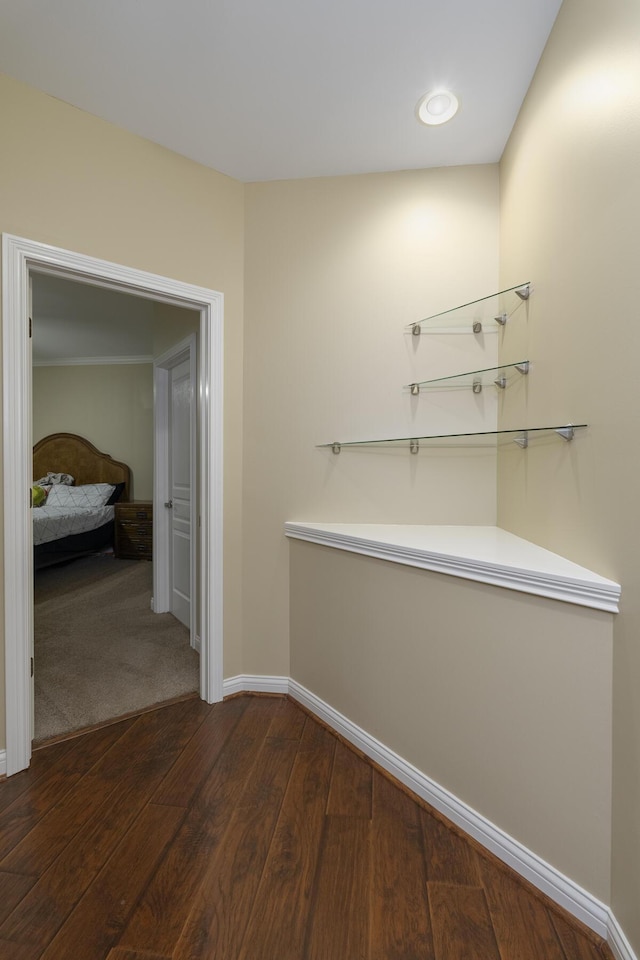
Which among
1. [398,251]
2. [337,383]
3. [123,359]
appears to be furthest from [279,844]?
[123,359]

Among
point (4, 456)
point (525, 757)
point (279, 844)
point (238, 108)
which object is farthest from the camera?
point (238, 108)

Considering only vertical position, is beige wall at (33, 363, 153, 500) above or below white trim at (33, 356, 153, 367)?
below

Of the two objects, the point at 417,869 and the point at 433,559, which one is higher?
the point at 433,559

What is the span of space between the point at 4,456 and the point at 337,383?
140cm

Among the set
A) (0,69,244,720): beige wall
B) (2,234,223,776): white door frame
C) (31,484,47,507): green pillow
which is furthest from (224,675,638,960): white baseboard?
(31,484,47,507): green pillow

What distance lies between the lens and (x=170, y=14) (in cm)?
149

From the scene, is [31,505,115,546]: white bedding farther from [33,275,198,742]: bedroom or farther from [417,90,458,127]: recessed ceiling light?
[417,90,458,127]: recessed ceiling light

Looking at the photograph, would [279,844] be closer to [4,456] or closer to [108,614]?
[4,456]

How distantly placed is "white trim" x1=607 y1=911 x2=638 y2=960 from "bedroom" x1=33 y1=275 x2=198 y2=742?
1912mm

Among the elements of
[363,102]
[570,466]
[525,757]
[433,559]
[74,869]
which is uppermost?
[363,102]

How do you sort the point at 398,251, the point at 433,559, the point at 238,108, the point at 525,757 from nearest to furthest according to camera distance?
the point at 525,757
the point at 433,559
the point at 238,108
the point at 398,251

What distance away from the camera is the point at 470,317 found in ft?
6.93

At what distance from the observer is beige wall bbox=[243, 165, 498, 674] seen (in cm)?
213

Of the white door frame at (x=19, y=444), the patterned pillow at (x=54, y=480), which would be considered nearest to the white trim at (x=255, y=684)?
the white door frame at (x=19, y=444)
